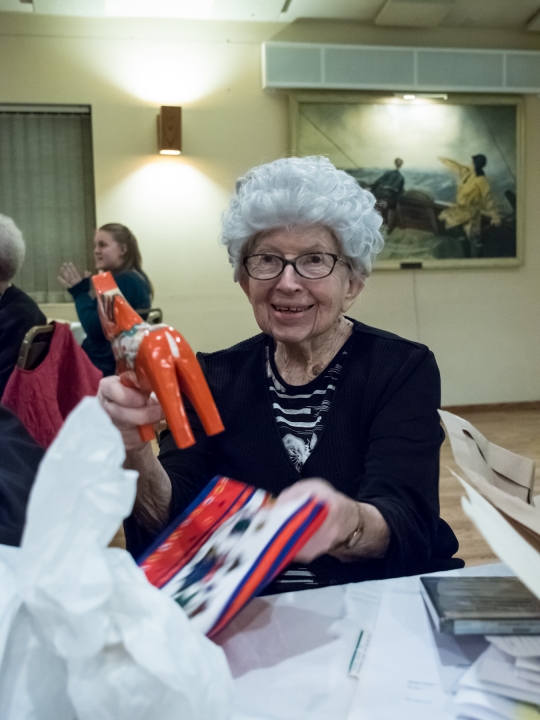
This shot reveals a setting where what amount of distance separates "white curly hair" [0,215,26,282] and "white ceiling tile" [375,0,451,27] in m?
3.18

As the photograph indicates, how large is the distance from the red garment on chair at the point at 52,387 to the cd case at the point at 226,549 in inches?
58.3

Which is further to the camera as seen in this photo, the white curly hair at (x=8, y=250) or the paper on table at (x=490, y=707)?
the white curly hair at (x=8, y=250)

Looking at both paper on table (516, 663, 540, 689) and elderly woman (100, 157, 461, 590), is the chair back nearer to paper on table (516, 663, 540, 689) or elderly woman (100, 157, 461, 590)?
elderly woman (100, 157, 461, 590)

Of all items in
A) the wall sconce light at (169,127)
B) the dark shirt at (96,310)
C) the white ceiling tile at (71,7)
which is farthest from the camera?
the wall sconce light at (169,127)

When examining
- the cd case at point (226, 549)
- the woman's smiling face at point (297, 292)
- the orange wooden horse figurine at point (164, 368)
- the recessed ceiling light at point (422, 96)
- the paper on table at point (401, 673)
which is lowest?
the paper on table at point (401, 673)

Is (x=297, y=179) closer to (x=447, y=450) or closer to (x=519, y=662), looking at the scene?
(x=519, y=662)

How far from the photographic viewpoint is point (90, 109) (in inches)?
186

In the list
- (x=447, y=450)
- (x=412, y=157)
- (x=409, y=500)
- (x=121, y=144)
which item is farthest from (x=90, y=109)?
(x=409, y=500)

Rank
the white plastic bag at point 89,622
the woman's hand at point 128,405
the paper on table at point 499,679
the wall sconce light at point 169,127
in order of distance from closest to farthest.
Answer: the white plastic bag at point 89,622
the paper on table at point 499,679
the woman's hand at point 128,405
the wall sconce light at point 169,127

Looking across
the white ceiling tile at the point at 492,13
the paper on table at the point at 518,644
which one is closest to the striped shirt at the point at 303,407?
the paper on table at the point at 518,644

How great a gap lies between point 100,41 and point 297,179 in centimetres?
418

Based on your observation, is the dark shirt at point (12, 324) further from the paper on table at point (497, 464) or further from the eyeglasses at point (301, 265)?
the paper on table at point (497, 464)

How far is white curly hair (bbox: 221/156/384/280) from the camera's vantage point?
115 cm

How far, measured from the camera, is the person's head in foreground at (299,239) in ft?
3.80
